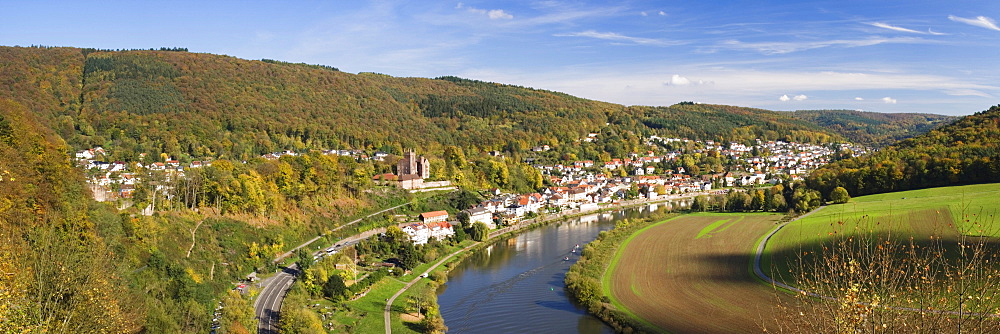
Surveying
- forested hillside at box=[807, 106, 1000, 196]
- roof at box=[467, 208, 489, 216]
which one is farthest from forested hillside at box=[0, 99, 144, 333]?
forested hillside at box=[807, 106, 1000, 196]

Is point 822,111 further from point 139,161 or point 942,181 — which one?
point 139,161

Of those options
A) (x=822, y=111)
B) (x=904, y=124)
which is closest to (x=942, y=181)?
(x=904, y=124)

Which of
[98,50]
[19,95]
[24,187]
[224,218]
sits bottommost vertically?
[224,218]

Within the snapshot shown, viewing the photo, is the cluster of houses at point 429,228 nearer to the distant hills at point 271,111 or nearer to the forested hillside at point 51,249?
the forested hillside at point 51,249

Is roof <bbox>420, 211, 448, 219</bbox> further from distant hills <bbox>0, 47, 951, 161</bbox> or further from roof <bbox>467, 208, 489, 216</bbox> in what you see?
distant hills <bbox>0, 47, 951, 161</bbox>

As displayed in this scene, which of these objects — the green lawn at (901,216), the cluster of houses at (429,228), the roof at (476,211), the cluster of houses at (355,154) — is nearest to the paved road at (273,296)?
the cluster of houses at (429,228)

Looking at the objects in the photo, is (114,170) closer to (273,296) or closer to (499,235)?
(273,296)
